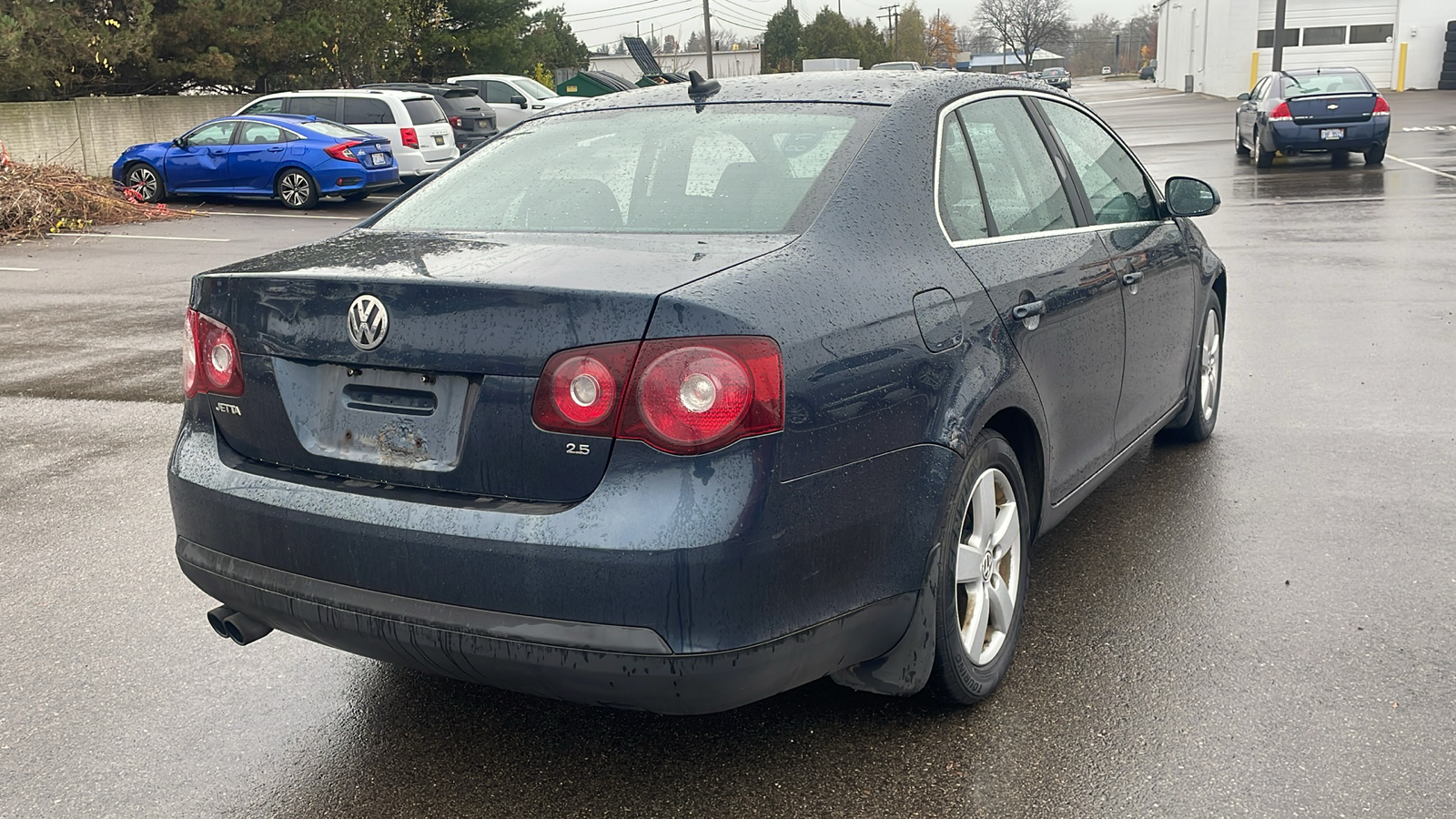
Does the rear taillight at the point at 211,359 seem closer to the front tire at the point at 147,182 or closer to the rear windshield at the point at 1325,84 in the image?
the front tire at the point at 147,182

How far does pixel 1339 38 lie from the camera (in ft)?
157

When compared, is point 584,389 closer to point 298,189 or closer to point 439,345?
point 439,345

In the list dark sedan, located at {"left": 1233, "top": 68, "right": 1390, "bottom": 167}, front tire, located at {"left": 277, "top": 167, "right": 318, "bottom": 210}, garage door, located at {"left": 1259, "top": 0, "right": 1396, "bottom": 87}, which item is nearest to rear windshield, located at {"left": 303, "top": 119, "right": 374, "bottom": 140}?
front tire, located at {"left": 277, "top": 167, "right": 318, "bottom": 210}

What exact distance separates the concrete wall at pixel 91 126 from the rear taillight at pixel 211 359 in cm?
2367

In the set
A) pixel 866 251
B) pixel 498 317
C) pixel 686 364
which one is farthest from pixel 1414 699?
pixel 498 317

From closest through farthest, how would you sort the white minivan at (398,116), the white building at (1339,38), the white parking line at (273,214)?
the white parking line at (273,214) < the white minivan at (398,116) < the white building at (1339,38)

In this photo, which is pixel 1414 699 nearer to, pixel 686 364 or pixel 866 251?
pixel 866 251

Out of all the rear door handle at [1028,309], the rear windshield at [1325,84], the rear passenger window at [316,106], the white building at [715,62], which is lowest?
the rear door handle at [1028,309]

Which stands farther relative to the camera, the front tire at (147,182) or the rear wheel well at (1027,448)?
the front tire at (147,182)

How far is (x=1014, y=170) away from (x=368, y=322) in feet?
6.55

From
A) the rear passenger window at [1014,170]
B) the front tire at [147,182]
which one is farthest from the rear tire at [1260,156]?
the rear passenger window at [1014,170]

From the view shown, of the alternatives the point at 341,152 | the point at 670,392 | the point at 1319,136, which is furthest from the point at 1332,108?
the point at 670,392

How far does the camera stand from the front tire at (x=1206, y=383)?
17.6ft

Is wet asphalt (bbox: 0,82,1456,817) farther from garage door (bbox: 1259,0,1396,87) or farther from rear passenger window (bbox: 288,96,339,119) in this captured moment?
garage door (bbox: 1259,0,1396,87)
